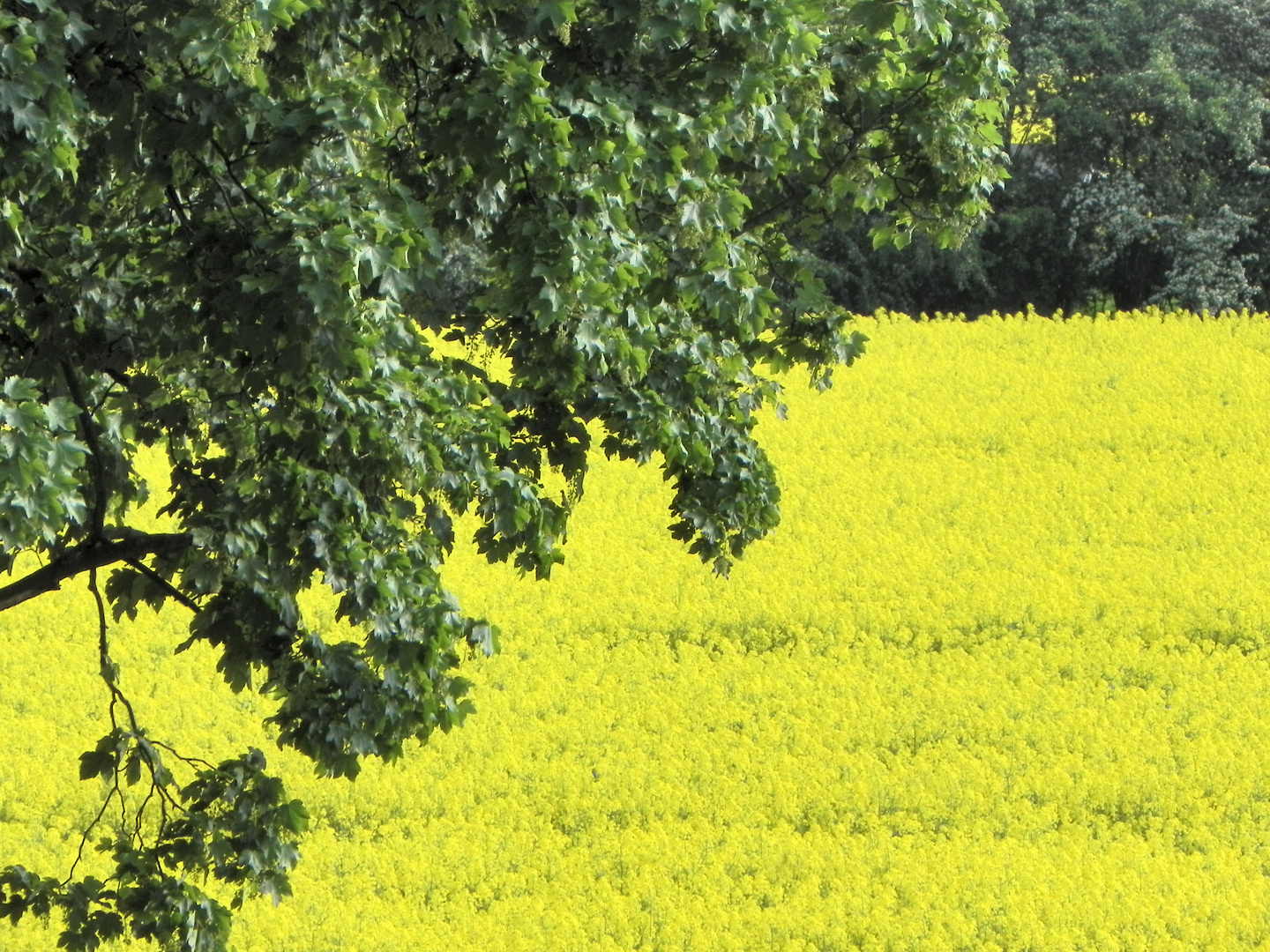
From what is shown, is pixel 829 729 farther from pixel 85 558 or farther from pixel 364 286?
pixel 364 286

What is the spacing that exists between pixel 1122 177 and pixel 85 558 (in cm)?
2792

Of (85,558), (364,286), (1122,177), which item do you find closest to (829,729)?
(85,558)

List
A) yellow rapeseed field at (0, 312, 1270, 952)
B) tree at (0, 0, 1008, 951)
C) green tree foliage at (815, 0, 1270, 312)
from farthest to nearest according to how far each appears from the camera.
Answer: green tree foliage at (815, 0, 1270, 312), yellow rapeseed field at (0, 312, 1270, 952), tree at (0, 0, 1008, 951)

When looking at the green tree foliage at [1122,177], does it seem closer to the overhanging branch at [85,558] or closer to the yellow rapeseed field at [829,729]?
the yellow rapeseed field at [829,729]

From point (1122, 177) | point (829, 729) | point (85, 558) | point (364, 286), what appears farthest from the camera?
point (1122, 177)

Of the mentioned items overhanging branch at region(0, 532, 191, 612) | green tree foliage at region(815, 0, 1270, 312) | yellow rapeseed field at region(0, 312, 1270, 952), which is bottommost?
overhanging branch at region(0, 532, 191, 612)

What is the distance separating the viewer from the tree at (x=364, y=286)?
6.60m

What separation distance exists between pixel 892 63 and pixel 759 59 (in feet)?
5.02

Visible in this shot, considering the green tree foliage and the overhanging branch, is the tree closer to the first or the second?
the overhanging branch

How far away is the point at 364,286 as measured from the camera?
22.4 ft

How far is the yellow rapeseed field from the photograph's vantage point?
43.0ft

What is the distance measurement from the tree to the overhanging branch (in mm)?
24

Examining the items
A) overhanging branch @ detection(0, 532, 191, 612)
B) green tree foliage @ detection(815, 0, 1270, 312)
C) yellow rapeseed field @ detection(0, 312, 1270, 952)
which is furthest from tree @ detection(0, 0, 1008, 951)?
green tree foliage @ detection(815, 0, 1270, 312)

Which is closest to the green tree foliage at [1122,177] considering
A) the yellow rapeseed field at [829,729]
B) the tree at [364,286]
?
the yellow rapeseed field at [829,729]
